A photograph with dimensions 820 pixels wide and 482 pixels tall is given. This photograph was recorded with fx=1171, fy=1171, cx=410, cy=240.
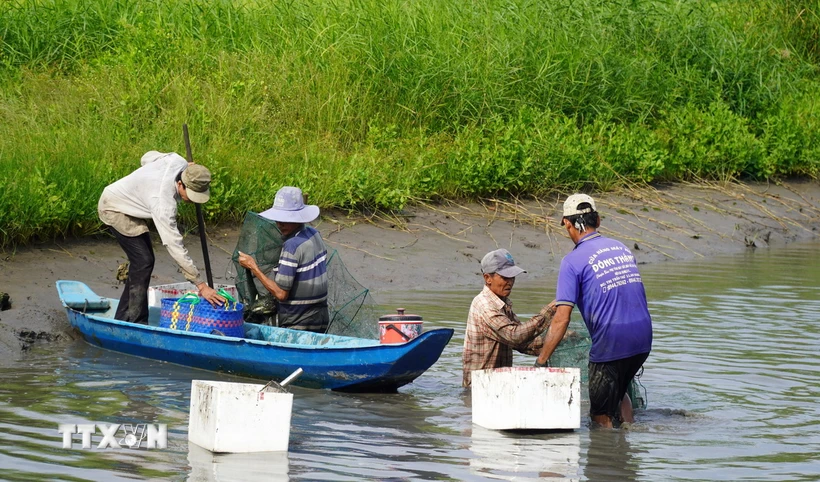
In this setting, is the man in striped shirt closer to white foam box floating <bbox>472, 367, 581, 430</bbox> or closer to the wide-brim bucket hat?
the wide-brim bucket hat

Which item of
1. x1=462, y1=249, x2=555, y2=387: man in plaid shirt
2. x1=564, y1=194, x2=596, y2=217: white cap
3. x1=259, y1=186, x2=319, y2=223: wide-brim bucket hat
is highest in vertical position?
x1=564, y1=194, x2=596, y2=217: white cap

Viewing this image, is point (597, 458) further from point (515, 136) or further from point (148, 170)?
point (515, 136)

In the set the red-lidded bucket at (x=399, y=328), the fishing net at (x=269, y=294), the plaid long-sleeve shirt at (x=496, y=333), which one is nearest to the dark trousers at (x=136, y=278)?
the fishing net at (x=269, y=294)

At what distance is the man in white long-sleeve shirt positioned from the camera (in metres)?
8.92

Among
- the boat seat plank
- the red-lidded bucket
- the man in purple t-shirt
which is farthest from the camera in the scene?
the boat seat plank

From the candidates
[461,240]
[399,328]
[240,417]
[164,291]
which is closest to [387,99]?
[461,240]

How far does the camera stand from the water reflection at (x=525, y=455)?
20.5 feet

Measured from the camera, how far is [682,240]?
Result: 48.0 ft

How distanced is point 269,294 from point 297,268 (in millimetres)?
503

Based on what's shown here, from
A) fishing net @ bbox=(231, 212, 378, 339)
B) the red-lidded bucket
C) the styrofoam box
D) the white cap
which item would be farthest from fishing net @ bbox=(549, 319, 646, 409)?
the styrofoam box

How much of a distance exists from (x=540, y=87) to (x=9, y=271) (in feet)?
25.9

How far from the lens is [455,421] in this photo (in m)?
7.50

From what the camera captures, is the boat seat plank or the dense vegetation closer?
the boat seat plank

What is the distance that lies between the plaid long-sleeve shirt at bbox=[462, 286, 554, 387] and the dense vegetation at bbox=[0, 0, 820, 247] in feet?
16.1
